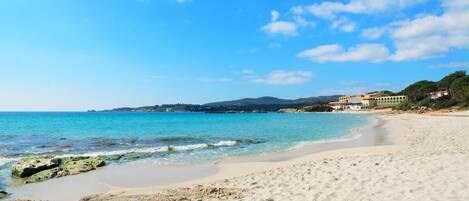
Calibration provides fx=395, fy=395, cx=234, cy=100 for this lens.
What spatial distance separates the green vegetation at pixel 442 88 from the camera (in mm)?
88506

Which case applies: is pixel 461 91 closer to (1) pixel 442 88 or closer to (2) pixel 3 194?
(1) pixel 442 88

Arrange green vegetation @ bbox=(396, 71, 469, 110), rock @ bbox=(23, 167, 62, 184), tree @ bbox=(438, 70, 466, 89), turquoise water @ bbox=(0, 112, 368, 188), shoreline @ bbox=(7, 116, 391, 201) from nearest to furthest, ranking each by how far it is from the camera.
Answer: shoreline @ bbox=(7, 116, 391, 201) → rock @ bbox=(23, 167, 62, 184) → turquoise water @ bbox=(0, 112, 368, 188) → green vegetation @ bbox=(396, 71, 469, 110) → tree @ bbox=(438, 70, 466, 89)

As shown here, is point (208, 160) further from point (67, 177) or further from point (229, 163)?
point (67, 177)

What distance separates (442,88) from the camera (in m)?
121

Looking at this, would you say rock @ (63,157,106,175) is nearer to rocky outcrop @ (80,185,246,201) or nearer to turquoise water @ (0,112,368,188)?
turquoise water @ (0,112,368,188)

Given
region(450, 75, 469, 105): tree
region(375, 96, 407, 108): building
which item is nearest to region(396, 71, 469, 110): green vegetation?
region(450, 75, 469, 105): tree

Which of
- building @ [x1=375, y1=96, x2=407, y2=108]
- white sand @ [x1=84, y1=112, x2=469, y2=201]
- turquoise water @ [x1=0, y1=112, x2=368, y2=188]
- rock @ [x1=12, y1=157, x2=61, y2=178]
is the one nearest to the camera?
white sand @ [x1=84, y1=112, x2=469, y2=201]

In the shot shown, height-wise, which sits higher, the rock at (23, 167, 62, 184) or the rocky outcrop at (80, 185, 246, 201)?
the rocky outcrop at (80, 185, 246, 201)

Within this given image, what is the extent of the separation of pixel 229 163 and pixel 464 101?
83217 mm

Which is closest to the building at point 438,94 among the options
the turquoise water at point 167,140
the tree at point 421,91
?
the tree at point 421,91

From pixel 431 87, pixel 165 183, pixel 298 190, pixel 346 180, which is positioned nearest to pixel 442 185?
pixel 346 180

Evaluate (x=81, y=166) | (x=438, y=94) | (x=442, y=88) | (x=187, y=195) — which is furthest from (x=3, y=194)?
(x=442, y=88)

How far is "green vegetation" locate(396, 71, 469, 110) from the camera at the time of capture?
8851cm

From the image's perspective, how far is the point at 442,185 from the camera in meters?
8.78
